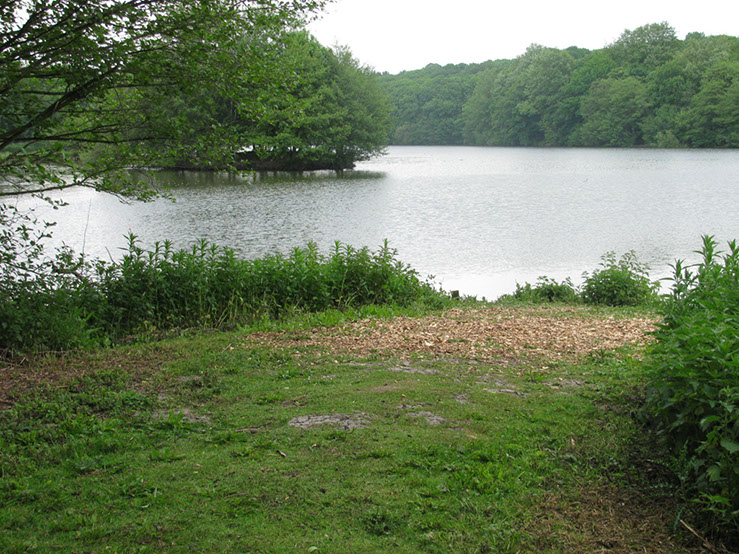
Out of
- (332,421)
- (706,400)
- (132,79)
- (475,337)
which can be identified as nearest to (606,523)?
(706,400)

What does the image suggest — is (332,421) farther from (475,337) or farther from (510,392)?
(475,337)

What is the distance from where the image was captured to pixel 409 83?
132625 mm

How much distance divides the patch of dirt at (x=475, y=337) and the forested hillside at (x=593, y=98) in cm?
6064

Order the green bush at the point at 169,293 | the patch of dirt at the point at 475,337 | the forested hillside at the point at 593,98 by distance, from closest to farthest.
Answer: the patch of dirt at the point at 475,337, the green bush at the point at 169,293, the forested hillside at the point at 593,98

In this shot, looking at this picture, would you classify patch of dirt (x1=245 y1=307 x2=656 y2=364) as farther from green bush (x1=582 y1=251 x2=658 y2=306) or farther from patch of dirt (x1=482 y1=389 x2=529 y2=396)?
green bush (x1=582 y1=251 x2=658 y2=306)

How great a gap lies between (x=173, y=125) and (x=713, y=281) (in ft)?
20.0

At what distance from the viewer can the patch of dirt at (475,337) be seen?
22.0 ft

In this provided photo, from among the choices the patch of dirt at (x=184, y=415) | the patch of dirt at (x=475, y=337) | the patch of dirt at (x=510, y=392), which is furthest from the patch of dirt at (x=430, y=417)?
the patch of dirt at (x=475, y=337)

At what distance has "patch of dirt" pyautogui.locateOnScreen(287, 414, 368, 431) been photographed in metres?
4.25

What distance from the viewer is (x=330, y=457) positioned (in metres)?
3.72

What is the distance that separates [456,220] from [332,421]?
19699 millimetres

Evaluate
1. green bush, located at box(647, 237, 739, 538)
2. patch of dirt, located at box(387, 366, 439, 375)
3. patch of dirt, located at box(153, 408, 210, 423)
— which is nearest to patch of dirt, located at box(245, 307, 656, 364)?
patch of dirt, located at box(387, 366, 439, 375)

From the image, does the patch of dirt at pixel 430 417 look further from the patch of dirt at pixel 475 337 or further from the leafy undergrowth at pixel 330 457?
the patch of dirt at pixel 475 337

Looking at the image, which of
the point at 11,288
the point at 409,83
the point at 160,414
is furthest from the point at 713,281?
the point at 409,83
